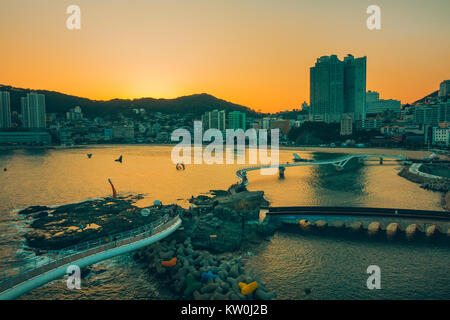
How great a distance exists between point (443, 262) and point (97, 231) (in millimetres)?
17004

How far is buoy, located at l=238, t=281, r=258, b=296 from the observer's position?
31.1ft

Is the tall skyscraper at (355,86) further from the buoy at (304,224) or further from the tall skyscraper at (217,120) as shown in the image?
the buoy at (304,224)

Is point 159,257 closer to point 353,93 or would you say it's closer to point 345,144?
point 345,144

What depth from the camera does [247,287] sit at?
9539 mm

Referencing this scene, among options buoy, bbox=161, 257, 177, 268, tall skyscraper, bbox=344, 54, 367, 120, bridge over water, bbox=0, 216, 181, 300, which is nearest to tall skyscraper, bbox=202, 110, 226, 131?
tall skyscraper, bbox=344, 54, 367, 120

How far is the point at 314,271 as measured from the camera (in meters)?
12.0

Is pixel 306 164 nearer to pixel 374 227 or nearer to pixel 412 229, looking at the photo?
pixel 374 227

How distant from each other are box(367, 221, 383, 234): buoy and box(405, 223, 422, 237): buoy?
137 centimetres

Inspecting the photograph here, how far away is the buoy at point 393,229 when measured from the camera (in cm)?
1636

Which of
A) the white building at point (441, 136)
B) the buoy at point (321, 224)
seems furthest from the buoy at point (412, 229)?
the white building at point (441, 136)

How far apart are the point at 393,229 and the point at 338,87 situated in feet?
443

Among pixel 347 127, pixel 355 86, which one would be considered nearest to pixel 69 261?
pixel 347 127

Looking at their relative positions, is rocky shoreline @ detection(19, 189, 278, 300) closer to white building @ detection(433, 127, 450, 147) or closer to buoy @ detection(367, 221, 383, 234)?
buoy @ detection(367, 221, 383, 234)
